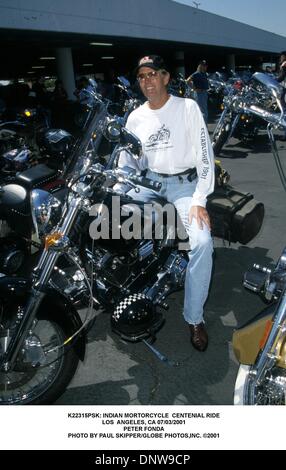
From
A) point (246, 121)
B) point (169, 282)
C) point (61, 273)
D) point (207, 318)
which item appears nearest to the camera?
point (61, 273)

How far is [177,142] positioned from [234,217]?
0.94m

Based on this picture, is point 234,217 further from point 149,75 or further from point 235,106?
point 149,75

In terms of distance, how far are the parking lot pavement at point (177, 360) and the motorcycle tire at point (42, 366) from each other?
0.23m

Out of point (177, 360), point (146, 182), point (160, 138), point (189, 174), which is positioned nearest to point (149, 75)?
point (160, 138)

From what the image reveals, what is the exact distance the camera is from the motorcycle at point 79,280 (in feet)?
6.86

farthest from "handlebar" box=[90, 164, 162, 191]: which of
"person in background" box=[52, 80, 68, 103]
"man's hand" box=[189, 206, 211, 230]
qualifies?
"person in background" box=[52, 80, 68, 103]

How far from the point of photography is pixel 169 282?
2.90 meters

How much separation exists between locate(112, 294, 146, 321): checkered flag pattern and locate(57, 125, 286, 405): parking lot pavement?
46 cm

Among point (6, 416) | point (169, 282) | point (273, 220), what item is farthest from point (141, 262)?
point (273, 220)

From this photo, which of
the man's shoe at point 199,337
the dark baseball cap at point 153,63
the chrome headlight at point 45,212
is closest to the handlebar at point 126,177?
the chrome headlight at point 45,212

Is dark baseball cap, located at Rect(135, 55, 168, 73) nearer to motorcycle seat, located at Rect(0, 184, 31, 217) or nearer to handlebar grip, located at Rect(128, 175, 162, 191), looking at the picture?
handlebar grip, located at Rect(128, 175, 162, 191)

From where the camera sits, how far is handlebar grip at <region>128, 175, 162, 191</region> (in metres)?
1.89
